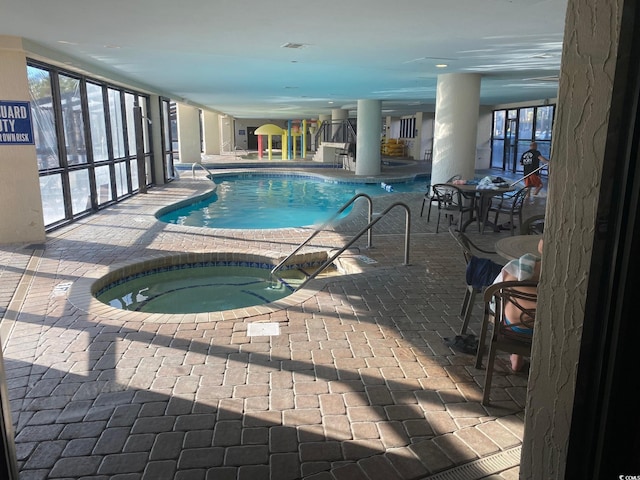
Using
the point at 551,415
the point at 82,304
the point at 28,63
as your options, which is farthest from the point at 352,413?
the point at 28,63

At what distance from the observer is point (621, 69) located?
122cm

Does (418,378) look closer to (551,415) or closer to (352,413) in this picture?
(352,413)

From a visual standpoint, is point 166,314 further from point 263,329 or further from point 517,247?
point 517,247

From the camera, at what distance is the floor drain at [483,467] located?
227 cm

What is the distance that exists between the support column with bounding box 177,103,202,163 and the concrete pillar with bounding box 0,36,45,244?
1488cm

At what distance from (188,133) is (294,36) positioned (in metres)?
16.7

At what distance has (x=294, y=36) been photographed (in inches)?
237

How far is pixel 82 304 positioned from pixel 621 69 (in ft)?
15.0

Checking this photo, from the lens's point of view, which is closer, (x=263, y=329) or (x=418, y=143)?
(x=263, y=329)

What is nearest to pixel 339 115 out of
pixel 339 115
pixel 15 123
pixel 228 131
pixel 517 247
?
pixel 339 115

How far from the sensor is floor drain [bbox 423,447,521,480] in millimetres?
2270

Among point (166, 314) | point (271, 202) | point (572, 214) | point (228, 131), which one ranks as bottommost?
point (271, 202)

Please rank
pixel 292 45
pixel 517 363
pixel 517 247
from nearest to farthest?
1. pixel 517 363
2. pixel 517 247
3. pixel 292 45

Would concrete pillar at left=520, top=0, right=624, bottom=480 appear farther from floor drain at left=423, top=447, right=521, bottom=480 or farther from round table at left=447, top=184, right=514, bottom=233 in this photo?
round table at left=447, top=184, right=514, bottom=233
